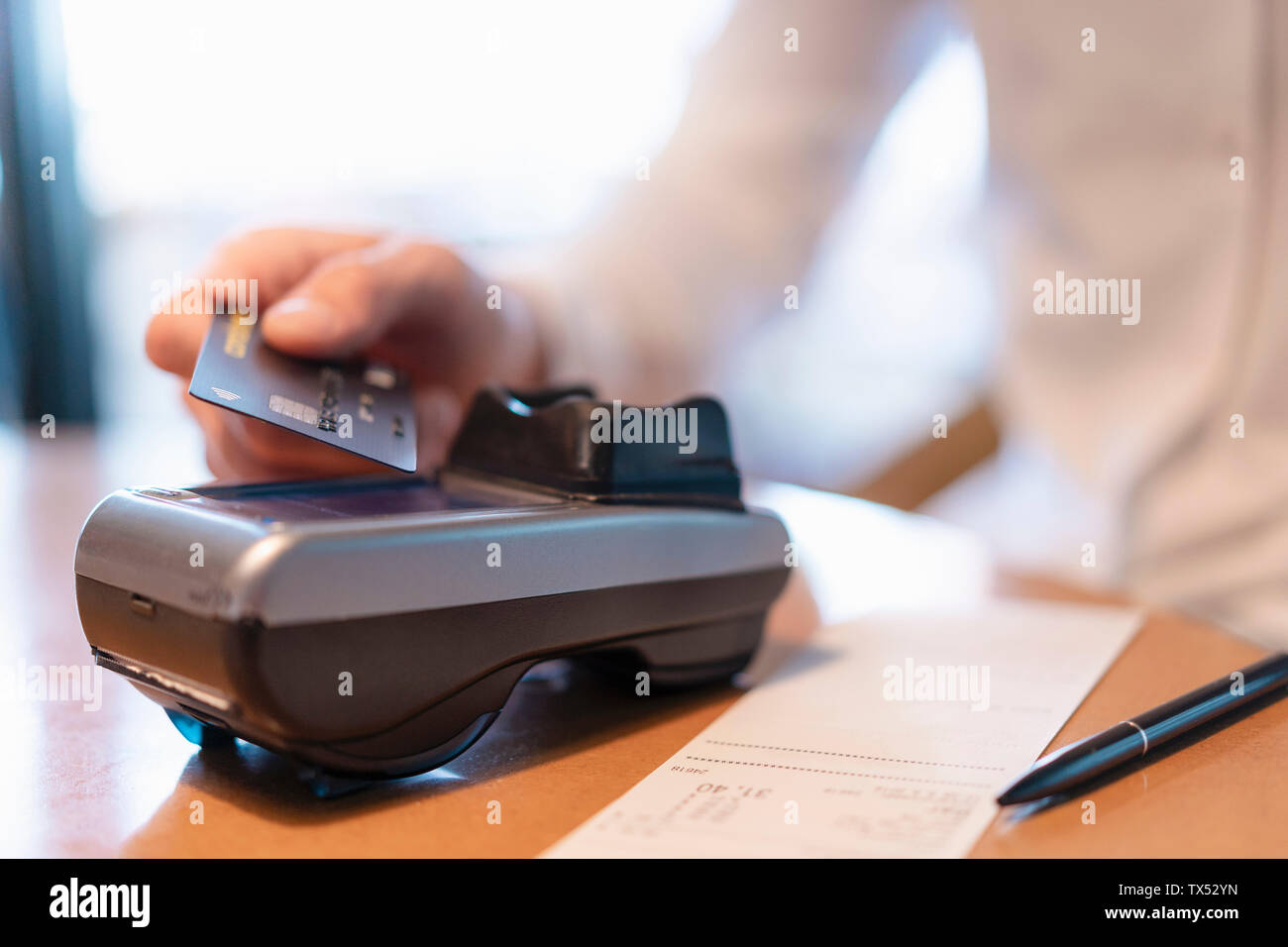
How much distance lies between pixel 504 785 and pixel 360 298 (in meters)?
0.28

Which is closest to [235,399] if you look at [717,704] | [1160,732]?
[717,704]

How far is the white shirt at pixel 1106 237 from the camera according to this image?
0.59 m

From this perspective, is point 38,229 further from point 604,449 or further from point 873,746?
point 873,746

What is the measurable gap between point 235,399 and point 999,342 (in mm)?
580

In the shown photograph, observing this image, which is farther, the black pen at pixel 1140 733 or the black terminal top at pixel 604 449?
the black terminal top at pixel 604 449


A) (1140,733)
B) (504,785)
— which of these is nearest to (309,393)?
(504,785)

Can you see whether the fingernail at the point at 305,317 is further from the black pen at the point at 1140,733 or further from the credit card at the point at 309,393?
the black pen at the point at 1140,733

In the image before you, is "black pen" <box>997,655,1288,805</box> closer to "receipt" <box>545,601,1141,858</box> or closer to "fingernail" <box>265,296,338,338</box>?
"receipt" <box>545,601,1141,858</box>

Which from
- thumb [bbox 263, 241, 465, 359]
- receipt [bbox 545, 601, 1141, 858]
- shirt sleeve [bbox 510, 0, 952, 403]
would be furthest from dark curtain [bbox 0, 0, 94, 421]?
receipt [bbox 545, 601, 1141, 858]

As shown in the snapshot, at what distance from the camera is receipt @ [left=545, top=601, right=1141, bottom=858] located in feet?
1.00

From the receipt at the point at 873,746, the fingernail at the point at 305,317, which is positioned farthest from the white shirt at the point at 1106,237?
the fingernail at the point at 305,317

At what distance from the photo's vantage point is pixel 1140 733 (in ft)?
1.17

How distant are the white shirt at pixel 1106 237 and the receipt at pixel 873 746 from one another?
110 mm

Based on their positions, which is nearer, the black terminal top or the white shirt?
the black terminal top
